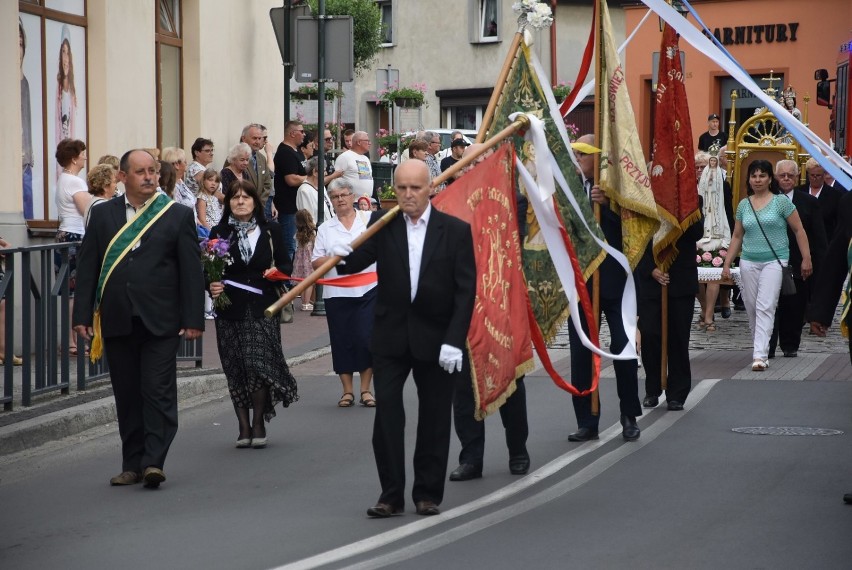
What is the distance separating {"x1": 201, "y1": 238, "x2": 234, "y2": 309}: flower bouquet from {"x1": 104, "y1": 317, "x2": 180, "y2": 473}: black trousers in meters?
1.27

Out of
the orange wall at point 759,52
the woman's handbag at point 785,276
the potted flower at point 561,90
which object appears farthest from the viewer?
the potted flower at point 561,90

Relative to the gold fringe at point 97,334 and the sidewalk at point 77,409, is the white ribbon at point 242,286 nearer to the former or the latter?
the gold fringe at point 97,334

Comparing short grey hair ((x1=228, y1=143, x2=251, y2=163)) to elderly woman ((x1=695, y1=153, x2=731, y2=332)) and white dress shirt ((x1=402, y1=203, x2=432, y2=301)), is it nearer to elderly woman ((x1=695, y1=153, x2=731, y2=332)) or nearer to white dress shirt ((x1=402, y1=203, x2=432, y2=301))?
elderly woman ((x1=695, y1=153, x2=731, y2=332))

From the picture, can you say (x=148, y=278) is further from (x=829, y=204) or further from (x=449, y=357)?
(x=829, y=204)

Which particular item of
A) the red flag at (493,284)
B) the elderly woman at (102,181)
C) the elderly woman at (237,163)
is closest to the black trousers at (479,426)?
the red flag at (493,284)

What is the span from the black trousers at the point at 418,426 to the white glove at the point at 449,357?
0.24 m

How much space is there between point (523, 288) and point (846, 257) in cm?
189

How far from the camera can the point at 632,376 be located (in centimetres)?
1052

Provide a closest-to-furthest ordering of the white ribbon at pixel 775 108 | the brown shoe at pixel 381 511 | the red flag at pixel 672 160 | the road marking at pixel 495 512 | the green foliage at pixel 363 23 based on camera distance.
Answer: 1. the road marking at pixel 495 512
2. the brown shoe at pixel 381 511
3. the white ribbon at pixel 775 108
4. the red flag at pixel 672 160
5. the green foliage at pixel 363 23

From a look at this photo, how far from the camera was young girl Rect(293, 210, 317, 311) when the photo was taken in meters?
19.6

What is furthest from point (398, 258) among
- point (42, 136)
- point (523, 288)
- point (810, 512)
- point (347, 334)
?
point (42, 136)

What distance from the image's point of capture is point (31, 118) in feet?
52.6

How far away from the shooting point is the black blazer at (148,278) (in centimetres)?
909

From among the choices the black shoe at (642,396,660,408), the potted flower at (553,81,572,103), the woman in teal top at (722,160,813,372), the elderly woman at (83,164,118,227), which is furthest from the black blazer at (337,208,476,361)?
the potted flower at (553,81,572,103)
